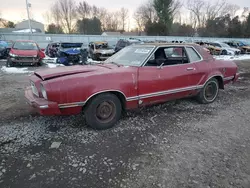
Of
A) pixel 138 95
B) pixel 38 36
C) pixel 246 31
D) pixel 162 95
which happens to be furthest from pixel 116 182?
pixel 246 31

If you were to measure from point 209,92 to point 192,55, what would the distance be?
1165mm

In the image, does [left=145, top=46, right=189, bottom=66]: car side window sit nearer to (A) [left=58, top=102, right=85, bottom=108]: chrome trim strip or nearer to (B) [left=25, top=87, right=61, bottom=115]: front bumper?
(A) [left=58, top=102, right=85, bottom=108]: chrome trim strip

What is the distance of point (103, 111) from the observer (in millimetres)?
3600

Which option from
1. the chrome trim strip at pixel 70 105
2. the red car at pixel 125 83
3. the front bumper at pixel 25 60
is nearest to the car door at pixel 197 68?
the red car at pixel 125 83

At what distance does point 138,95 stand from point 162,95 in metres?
0.66

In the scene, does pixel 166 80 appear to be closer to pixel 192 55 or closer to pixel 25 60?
pixel 192 55

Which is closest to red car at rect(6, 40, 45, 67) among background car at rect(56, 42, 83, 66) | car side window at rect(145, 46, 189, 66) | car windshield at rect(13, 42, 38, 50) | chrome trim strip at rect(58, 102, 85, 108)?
car windshield at rect(13, 42, 38, 50)

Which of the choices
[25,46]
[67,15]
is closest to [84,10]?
[67,15]

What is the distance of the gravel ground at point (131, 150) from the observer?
2.43 meters

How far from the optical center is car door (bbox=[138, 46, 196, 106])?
3.86m

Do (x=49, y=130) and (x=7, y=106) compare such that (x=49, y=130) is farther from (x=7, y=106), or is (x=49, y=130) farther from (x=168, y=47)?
(x=168, y=47)

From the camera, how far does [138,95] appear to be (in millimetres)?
3816

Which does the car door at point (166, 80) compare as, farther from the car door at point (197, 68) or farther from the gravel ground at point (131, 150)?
the gravel ground at point (131, 150)

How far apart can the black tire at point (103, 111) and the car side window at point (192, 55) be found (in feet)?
7.45
